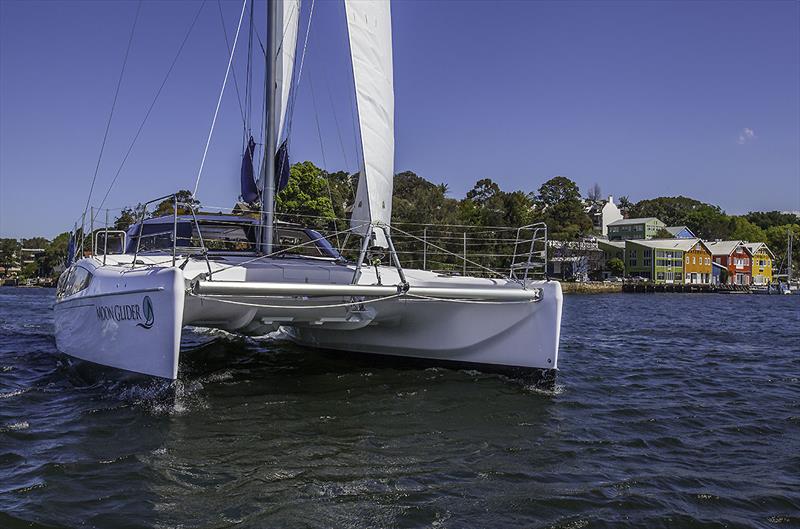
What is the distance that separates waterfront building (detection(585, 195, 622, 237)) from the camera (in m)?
94.6

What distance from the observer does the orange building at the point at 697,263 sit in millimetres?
69125

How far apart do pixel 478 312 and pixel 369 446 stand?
9.82ft

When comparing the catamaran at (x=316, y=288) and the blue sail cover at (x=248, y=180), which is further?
the blue sail cover at (x=248, y=180)

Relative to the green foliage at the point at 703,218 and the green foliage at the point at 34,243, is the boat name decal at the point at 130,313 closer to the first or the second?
the green foliage at the point at 703,218

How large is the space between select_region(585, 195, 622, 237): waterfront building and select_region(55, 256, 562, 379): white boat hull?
8926 cm

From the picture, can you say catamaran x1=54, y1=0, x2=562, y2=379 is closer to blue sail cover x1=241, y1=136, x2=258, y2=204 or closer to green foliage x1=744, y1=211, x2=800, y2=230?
blue sail cover x1=241, y1=136, x2=258, y2=204

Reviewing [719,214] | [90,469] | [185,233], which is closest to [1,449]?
[90,469]

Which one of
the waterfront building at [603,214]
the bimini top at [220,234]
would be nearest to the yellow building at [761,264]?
the waterfront building at [603,214]

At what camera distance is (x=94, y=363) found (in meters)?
7.22

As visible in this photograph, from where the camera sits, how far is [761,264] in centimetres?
7925

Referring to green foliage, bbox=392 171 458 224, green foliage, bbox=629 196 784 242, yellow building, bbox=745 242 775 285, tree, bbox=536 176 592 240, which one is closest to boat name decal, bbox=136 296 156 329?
green foliage, bbox=392 171 458 224

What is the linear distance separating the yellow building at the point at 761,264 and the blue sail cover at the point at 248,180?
267 ft

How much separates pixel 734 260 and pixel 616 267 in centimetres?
1778

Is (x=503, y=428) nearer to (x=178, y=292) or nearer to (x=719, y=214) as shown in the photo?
(x=178, y=292)
